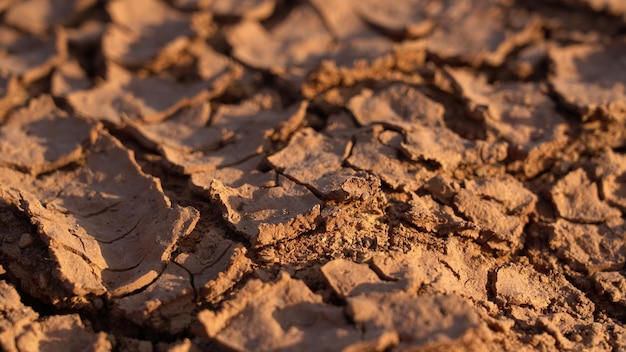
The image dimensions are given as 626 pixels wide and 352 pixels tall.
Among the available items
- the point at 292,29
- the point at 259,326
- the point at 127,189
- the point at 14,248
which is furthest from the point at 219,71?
the point at 259,326

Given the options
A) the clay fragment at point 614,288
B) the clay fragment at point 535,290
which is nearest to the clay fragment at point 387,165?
the clay fragment at point 535,290

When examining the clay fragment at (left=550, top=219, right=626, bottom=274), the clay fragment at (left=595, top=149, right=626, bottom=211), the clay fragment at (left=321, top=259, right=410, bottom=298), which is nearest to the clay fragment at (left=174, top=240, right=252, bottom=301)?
the clay fragment at (left=321, top=259, right=410, bottom=298)

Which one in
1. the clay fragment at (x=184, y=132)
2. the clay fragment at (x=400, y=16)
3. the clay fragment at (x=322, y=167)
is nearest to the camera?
the clay fragment at (x=322, y=167)

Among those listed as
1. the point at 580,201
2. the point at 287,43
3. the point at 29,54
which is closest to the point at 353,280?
the point at 580,201

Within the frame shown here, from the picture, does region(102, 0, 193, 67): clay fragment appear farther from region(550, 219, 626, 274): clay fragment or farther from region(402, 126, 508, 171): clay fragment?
region(550, 219, 626, 274): clay fragment

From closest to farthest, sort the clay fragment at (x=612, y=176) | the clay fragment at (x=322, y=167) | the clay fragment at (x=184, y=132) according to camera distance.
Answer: the clay fragment at (x=322, y=167)
the clay fragment at (x=612, y=176)
the clay fragment at (x=184, y=132)

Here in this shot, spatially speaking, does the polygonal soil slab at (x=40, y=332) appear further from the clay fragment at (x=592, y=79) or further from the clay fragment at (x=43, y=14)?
the clay fragment at (x=592, y=79)

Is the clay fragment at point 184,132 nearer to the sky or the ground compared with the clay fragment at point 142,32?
nearer to the ground
